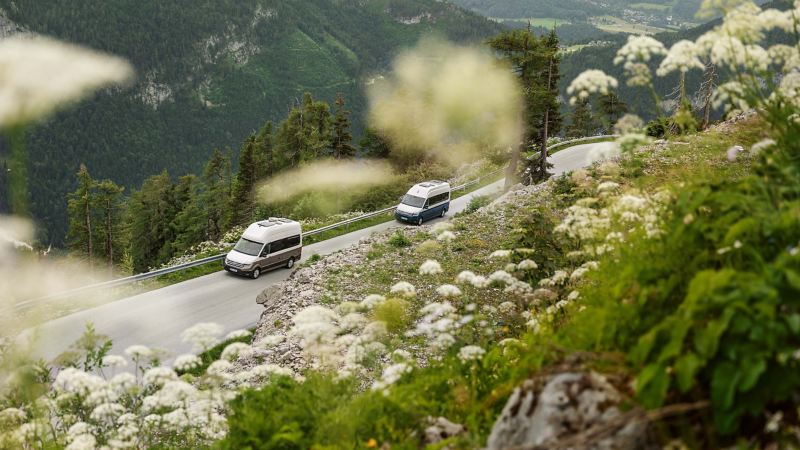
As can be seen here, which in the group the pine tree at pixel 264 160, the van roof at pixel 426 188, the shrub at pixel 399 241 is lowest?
the pine tree at pixel 264 160

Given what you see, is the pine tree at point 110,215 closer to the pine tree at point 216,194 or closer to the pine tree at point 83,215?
the pine tree at point 83,215

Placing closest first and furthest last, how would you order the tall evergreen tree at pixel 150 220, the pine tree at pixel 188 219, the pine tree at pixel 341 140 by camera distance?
the pine tree at pixel 341 140 → the pine tree at pixel 188 219 → the tall evergreen tree at pixel 150 220

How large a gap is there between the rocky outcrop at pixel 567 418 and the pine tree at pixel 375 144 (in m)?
71.6

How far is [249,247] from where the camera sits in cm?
2805

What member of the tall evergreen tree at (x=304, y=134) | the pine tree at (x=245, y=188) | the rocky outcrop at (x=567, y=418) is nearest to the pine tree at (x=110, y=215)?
the pine tree at (x=245, y=188)

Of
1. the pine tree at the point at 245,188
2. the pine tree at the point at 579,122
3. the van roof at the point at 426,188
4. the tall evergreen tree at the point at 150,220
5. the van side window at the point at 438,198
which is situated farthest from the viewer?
the pine tree at the point at 579,122

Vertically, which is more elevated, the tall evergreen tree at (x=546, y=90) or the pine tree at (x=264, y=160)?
the tall evergreen tree at (x=546, y=90)

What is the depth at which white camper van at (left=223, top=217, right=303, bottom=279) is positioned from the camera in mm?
27328

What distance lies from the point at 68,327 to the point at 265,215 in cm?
4868

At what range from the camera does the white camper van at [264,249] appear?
2733 cm

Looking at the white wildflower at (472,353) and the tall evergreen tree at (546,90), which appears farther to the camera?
the tall evergreen tree at (546,90)

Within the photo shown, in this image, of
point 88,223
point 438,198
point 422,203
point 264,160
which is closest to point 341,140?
point 264,160

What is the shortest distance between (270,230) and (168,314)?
722 centimetres

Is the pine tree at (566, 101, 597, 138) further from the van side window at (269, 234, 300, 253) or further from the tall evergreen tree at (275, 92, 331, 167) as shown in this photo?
the van side window at (269, 234, 300, 253)
